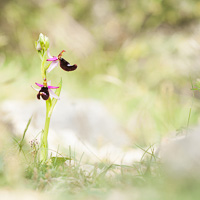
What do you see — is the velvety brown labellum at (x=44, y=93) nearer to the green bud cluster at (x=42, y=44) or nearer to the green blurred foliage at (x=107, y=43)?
the green bud cluster at (x=42, y=44)

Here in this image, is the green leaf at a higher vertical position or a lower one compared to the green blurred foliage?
lower

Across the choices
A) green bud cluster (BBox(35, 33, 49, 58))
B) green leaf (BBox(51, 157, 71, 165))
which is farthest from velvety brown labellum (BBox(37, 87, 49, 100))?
green leaf (BBox(51, 157, 71, 165))

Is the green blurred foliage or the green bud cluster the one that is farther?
the green blurred foliage

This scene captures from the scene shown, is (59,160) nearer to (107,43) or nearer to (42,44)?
(42,44)

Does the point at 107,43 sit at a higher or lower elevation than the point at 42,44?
higher

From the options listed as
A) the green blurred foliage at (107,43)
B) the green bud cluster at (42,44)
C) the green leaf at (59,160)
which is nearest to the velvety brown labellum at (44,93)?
the green bud cluster at (42,44)

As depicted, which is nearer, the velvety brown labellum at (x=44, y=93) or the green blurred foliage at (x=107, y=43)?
the velvety brown labellum at (x=44, y=93)

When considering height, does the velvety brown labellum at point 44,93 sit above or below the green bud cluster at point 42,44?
below

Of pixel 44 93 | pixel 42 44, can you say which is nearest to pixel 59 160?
pixel 44 93

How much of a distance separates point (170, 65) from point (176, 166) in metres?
3.97

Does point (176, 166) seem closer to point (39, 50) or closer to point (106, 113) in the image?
point (39, 50)

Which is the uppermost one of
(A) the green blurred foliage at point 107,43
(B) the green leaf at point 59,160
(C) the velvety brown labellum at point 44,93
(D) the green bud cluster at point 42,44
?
(A) the green blurred foliage at point 107,43

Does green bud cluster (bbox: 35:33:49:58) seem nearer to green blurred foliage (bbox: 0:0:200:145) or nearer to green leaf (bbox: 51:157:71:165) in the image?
green leaf (bbox: 51:157:71:165)

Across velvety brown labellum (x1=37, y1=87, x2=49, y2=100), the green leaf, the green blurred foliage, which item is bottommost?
the green leaf
